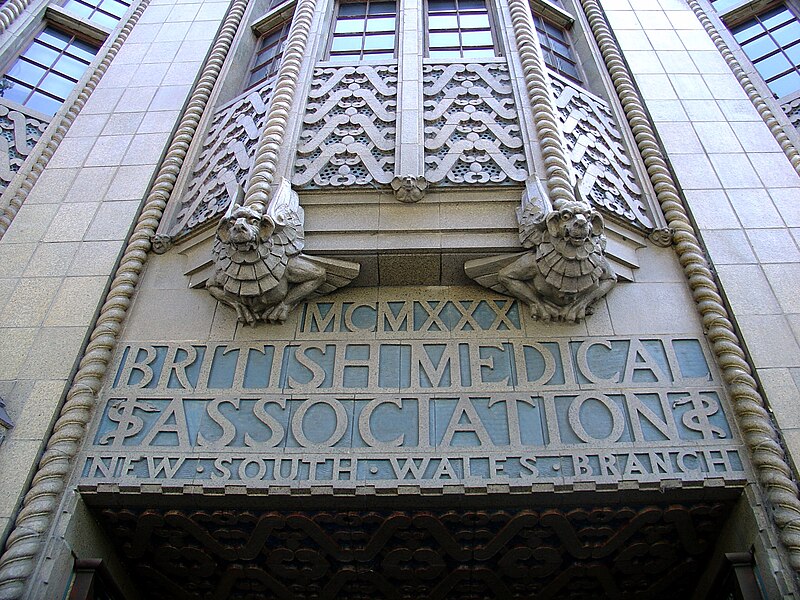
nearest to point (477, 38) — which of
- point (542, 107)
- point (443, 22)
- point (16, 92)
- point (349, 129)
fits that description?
point (443, 22)

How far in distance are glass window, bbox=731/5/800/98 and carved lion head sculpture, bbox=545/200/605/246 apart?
5.60 metres

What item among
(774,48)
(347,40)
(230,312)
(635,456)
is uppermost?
(774,48)

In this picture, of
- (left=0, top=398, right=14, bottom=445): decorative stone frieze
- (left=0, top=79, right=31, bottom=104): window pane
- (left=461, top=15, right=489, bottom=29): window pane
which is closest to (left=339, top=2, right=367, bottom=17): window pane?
(left=461, top=15, right=489, bottom=29): window pane

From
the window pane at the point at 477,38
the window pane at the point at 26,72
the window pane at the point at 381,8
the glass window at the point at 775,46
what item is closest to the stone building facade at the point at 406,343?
the window pane at the point at 477,38

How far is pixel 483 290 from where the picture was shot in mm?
7934

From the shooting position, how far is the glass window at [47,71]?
1140 cm

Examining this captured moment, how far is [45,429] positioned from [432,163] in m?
4.54

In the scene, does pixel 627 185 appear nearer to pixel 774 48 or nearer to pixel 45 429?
pixel 774 48

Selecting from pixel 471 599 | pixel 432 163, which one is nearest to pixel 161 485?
pixel 471 599

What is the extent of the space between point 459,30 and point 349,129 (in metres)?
3.33

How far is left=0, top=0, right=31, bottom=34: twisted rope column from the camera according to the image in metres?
12.2

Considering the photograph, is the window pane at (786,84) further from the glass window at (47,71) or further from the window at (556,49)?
the glass window at (47,71)

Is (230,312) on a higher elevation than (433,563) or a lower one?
higher

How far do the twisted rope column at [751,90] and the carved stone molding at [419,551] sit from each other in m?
5.16
